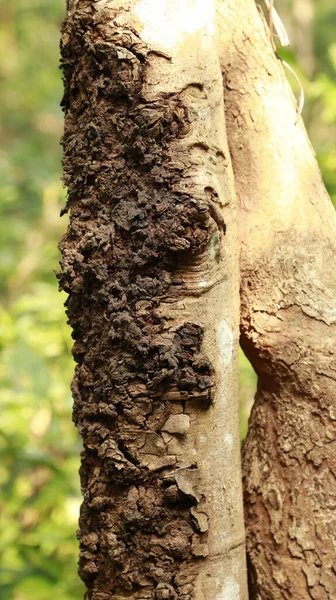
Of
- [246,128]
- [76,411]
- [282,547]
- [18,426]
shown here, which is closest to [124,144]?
[246,128]

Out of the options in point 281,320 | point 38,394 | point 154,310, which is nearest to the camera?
point 154,310

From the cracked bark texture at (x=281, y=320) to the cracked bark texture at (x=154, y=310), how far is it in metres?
0.10

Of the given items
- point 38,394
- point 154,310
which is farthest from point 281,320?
point 38,394

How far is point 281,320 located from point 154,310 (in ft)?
0.89

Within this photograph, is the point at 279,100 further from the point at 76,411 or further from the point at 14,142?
the point at 14,142

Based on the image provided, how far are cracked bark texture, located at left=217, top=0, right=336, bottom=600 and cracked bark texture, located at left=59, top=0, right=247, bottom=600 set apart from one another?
103mm

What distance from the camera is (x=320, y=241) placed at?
1281 millimetres

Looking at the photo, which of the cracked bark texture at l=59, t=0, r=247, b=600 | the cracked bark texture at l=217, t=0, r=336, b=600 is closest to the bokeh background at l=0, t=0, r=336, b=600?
the cracked bark texture at l=217, t=0, r=336, b=600

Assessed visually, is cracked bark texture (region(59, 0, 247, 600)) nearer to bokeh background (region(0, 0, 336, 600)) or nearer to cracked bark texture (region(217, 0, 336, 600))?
cracked bark texture (region(217, 0, 336, 600))

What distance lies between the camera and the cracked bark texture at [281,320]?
1.19m

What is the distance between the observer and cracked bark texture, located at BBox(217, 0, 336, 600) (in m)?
1.19

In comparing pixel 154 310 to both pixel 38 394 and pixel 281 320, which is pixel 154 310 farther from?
pixel 38 394

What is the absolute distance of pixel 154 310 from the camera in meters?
1.07

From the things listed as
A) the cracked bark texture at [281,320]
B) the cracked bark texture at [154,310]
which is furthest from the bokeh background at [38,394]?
the cracked bark texture at [154,310]
